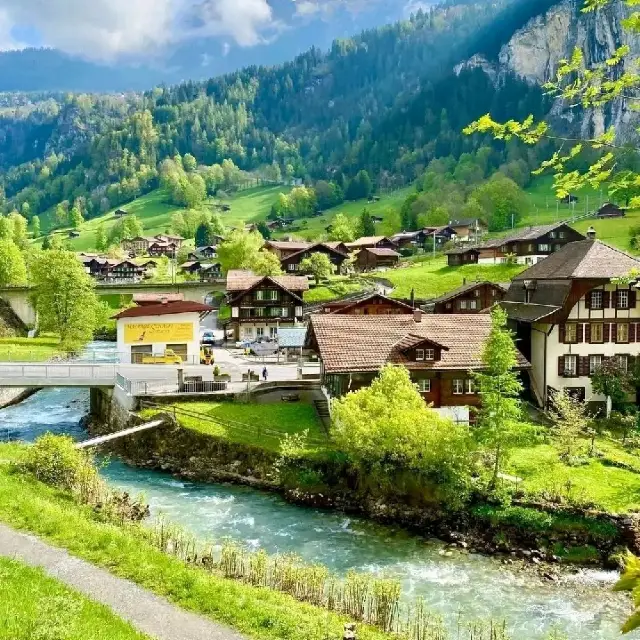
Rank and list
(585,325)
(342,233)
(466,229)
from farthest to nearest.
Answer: (342,233)
(466,229)
(585,325)

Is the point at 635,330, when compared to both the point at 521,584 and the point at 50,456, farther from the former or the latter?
the point at 50,456

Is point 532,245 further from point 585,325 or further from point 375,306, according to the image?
point 585,325

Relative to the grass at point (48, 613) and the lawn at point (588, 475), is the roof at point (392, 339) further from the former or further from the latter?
the grass at point (48, 613)

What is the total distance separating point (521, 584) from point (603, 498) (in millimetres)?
6470

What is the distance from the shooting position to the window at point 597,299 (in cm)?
4056

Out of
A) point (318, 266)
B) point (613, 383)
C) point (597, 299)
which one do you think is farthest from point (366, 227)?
point (613, 383)

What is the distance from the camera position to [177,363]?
162 feet

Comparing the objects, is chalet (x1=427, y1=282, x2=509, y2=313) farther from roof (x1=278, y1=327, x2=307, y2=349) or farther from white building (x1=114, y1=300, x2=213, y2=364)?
white building (x1=114, y1=300, x2=213, y2=364)

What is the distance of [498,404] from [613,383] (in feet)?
45.7

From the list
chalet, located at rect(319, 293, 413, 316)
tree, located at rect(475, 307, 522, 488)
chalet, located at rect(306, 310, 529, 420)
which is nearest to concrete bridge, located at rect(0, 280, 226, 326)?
chalet, located at rect(319, 293, 413, 316)

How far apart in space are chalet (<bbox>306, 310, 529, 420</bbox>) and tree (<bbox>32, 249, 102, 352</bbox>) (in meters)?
31.8

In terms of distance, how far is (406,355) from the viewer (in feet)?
121

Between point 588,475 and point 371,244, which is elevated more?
point 371,244

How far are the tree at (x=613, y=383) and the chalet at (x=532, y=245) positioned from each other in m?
57.4
